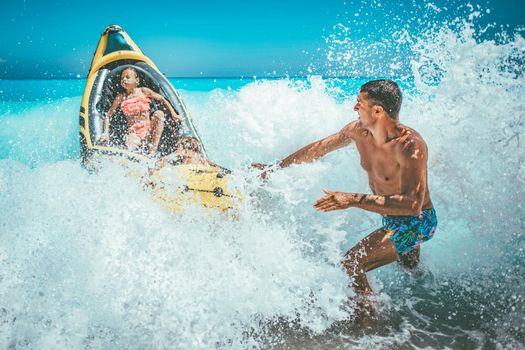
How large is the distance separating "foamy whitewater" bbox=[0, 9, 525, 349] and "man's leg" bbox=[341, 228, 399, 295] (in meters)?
0.15

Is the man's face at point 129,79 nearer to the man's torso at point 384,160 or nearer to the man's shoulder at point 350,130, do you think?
the man's shoulder at point 350,130

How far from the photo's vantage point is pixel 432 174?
4621mm

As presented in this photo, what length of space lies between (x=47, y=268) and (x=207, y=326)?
1.33m

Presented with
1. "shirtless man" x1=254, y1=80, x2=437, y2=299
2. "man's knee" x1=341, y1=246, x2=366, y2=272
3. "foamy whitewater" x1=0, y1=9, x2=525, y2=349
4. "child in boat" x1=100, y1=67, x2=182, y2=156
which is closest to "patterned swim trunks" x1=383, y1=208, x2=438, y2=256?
"shirtless man" x1=254, y1=80, x2=437, y2=299

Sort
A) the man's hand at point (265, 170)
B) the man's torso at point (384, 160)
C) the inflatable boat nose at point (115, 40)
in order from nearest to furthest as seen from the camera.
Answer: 1. the man's torso at point (384, 160)
2. the man's hand at point (265, 170)
3. the inflatable boat nose at point (115, 40)

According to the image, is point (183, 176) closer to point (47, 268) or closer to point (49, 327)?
point (47, 268)

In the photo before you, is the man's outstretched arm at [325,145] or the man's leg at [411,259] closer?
the man's outstretched arm at [325,145]

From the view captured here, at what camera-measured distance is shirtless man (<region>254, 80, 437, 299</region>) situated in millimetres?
2264

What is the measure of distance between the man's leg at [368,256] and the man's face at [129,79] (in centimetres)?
471

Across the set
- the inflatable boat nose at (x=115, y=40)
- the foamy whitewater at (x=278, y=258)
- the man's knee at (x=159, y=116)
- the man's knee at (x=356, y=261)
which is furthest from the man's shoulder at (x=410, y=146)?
the inflatable boat nose at (x=115, y=40)

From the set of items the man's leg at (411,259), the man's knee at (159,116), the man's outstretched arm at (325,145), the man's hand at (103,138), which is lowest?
the man's leg at (411,259)

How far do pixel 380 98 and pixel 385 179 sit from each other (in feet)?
1.97

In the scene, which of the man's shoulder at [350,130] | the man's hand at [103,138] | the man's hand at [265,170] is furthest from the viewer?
the man's hand at [103,138]

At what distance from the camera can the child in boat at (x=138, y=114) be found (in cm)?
543
